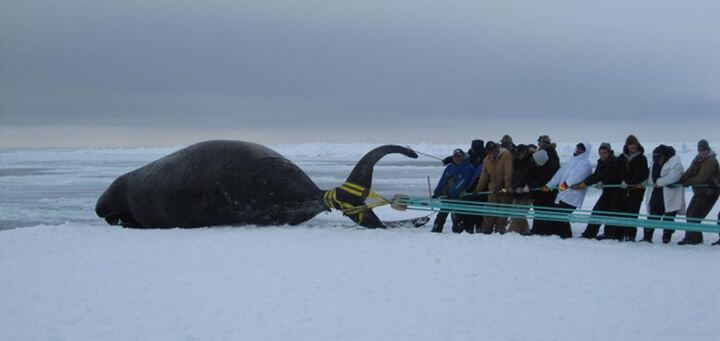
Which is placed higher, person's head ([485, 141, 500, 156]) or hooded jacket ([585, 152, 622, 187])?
person's head ([485, 141, 500, 156])

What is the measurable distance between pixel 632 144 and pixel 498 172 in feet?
6.71

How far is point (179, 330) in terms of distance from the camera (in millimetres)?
5688

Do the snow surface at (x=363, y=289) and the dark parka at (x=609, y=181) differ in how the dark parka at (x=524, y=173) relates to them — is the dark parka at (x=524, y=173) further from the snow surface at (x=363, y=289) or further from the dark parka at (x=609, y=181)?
the snow surface at (x=363, y=289)

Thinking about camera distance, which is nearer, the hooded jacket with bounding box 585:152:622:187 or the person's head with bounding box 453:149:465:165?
the hooded jacket with bounding box 585:152:622:187

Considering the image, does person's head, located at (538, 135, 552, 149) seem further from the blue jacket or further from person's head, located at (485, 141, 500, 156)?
the blue jacket

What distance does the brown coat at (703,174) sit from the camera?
9414 mm

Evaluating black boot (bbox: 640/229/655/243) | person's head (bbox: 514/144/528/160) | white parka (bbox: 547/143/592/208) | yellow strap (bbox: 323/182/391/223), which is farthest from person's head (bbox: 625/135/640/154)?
yellow strap (bbox: 323/182/391/223)

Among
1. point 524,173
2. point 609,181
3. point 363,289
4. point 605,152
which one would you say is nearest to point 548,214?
point 609,181

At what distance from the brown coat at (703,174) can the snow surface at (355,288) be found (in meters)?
0.91

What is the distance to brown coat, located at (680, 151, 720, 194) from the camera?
30.9ft

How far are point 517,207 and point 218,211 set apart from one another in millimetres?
4955

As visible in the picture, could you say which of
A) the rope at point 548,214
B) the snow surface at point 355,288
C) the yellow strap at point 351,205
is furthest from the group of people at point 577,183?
the yellow strap at point 351,205

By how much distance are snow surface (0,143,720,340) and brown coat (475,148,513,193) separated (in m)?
1.55

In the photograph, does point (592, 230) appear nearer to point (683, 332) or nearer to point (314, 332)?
point (683, 332)
